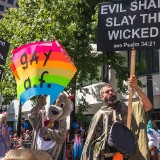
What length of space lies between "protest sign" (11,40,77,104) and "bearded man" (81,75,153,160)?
151 cm

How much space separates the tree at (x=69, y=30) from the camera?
1552 cm

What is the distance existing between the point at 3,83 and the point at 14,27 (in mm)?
2741

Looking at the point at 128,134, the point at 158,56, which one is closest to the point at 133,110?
the point at 128,134

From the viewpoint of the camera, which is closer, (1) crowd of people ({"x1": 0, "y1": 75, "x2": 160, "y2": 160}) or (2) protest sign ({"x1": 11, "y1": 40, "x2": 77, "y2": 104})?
(1) crowd of people ({"x1": 0, "y1": 75, "x2": 160, "y2": 160})

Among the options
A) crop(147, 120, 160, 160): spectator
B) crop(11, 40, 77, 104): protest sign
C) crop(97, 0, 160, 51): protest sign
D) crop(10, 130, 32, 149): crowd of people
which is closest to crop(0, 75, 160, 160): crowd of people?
crop(97, 0, 160, 51): protest sign

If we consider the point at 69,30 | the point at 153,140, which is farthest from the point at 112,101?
the point at 69,30

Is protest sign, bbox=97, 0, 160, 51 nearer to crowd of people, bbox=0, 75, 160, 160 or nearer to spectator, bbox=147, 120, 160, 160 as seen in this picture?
crowd of people, bbox=0, 75, 160, 160

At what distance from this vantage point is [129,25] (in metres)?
4.55

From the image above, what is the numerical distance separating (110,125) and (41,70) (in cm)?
196

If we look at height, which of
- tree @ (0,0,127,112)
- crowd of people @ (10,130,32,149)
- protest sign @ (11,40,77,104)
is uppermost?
tree @ (0,0,127,112)

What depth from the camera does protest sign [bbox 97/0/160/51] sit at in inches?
175

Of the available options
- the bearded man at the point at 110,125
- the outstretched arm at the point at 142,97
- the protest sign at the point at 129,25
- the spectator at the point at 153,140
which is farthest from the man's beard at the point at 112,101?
the spectator at the point at 153,140

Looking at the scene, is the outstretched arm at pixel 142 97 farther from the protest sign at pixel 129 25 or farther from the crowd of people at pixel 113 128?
the protest sign at pixel 129 25

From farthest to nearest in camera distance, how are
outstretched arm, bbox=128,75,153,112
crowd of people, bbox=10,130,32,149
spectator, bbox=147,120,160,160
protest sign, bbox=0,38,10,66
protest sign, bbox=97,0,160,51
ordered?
crowd of people, bbox=10,130,32,149 < spectator, bbox=147,120,160,160 < protest sign, bbox=0,38,10,66 < protest sign, bbox=97,0,160,51 < outstretched arm, bbox=128,75,153,112
